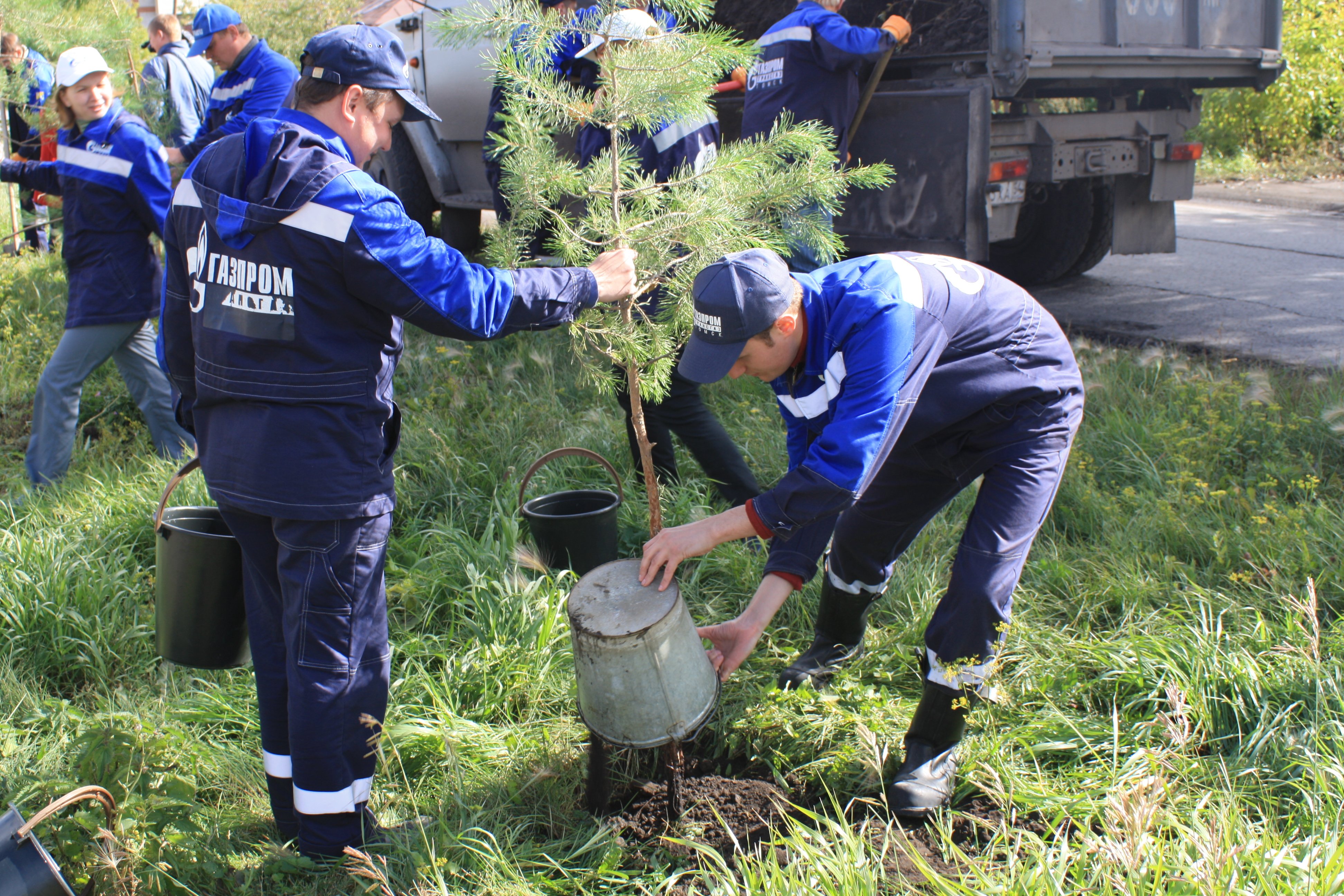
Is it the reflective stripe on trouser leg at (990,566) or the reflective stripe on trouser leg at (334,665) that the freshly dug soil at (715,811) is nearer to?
the reflective stripe on trouser leg at (990,566)

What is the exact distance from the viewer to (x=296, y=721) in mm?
2148

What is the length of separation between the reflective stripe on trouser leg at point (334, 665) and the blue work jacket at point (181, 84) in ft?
15.1

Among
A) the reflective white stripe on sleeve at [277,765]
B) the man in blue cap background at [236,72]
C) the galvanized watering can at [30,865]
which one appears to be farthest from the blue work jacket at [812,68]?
the galvanized watering can at [30,865]

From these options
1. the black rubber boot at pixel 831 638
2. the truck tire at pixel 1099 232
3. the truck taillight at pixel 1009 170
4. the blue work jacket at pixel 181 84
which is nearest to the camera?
the black rubber boot at pixel 831 638

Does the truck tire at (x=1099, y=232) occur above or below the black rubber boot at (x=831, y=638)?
above

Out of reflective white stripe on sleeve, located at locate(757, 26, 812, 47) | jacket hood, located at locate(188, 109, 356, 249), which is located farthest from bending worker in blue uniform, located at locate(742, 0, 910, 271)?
jacket hood, located at locate(188, 109, 356, 249)

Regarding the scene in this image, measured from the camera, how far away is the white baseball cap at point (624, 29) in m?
2.39

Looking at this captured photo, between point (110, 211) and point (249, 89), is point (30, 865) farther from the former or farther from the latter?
point (249, 89)

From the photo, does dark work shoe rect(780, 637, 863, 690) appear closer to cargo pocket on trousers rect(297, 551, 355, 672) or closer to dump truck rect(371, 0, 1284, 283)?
cargo pocket on trousers rect(297, 551, 355, 672)

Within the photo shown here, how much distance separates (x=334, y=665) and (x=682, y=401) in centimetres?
173

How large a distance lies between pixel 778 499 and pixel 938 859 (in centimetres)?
94

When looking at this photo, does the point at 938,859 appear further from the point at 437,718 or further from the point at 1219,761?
the point at 437,718

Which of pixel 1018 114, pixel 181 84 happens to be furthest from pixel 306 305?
pixel 1018 114

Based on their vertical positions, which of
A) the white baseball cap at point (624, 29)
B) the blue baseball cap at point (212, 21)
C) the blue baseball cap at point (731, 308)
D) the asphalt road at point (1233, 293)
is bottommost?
the asphalt road at point (1233, 293)
